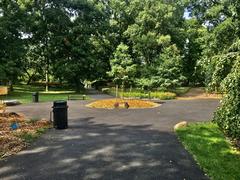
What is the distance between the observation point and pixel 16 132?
11.3m

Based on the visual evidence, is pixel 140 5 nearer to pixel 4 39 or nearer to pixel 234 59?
pixel 4 39

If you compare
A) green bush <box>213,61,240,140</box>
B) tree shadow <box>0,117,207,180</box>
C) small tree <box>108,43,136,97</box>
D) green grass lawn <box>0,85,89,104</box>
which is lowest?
tree shadow <box>0,117,207,180</box>

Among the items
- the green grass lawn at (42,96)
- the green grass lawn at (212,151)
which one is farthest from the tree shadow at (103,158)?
the green grass lawn at (42,96)

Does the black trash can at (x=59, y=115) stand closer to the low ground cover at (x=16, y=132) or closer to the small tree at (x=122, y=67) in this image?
the low ground cover at (x=16, y=132)

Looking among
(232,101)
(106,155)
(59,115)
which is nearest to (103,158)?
(106,155)

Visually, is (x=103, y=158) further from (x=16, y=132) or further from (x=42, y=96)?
(x=42, y=96)

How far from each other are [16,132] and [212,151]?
20.8 ft

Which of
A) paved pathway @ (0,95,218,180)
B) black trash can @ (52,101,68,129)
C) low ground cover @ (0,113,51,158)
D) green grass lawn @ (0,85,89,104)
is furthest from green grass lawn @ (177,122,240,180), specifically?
green grass lawn @ (0,85,89,104)

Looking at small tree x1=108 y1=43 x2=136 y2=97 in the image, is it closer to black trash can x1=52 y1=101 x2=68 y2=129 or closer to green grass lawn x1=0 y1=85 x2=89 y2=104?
green grass lawn x1=0 y1=85 x2=89 y2=104

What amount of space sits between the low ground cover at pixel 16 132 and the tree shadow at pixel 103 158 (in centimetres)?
35

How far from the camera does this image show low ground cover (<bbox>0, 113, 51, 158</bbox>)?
9.23m

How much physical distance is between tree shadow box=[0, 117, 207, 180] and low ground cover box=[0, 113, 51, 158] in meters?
0.35

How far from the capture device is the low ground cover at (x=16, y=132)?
9.23 meters

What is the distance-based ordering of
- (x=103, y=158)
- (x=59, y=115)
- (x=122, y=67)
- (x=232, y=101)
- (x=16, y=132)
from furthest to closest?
(x=122, y=67) → (x=59, y=115) → (x=16, y=132) → (x=232, y=101) → (x=103, y=158)
